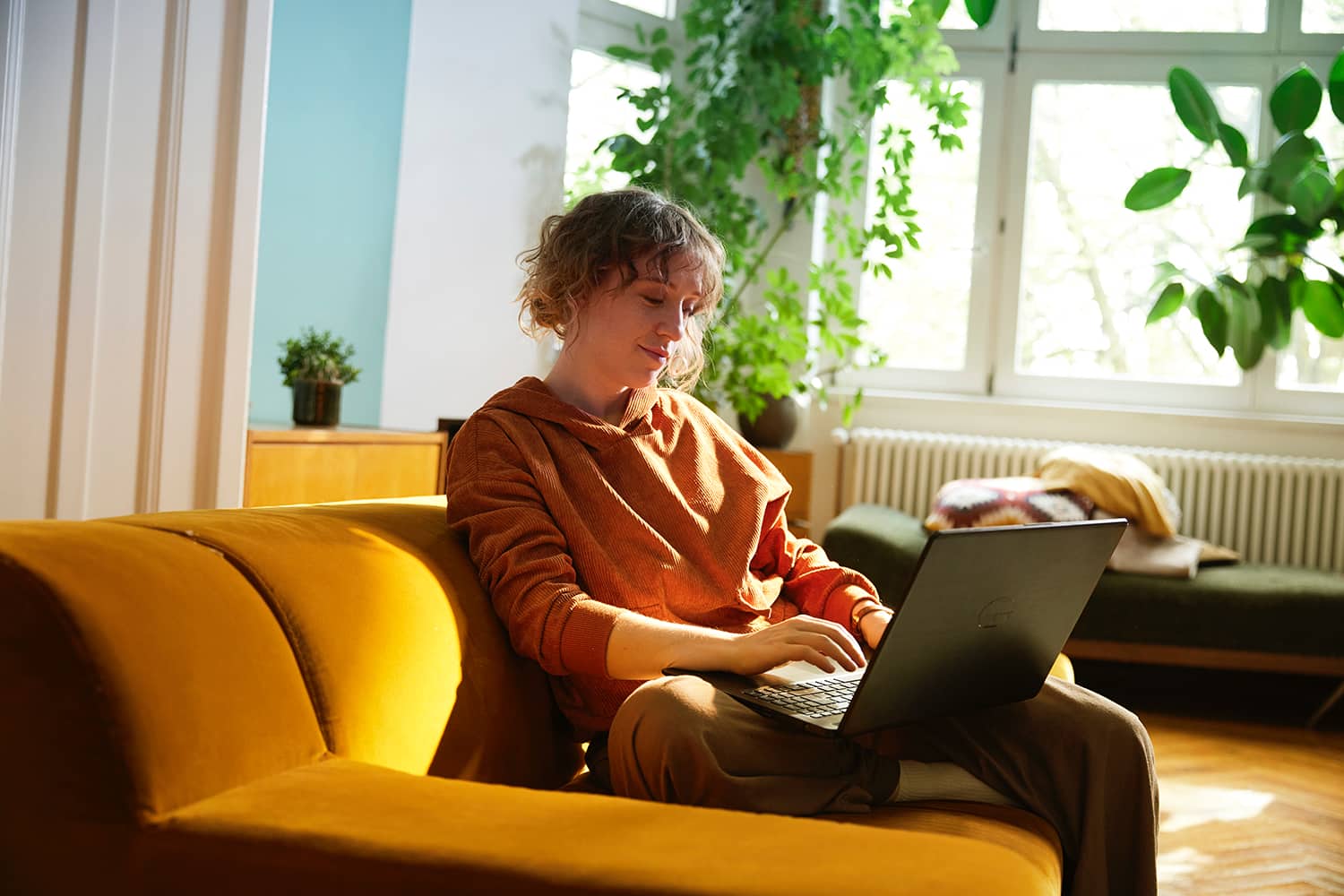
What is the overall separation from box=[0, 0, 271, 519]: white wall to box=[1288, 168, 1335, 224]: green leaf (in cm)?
333

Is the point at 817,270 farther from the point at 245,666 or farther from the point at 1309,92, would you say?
the point at 245,666

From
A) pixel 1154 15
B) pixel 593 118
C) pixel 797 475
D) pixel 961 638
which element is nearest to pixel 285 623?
pixel 961 638

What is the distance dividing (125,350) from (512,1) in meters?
2.21

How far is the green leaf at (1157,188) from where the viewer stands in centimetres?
430

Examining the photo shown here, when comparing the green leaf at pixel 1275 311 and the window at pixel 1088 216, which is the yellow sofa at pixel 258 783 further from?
the window at pixel 1088 216

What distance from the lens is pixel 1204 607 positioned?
3.52 metres

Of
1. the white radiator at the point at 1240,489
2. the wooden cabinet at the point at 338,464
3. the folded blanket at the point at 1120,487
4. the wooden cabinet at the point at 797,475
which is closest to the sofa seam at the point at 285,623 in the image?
the wooden cabinet at the point at 338,464

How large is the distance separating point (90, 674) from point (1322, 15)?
485cm

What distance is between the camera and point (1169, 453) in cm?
419

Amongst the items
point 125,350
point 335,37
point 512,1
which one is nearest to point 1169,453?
point 512,1

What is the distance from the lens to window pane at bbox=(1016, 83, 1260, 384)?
4488 mm

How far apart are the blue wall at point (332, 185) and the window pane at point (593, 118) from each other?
845mm

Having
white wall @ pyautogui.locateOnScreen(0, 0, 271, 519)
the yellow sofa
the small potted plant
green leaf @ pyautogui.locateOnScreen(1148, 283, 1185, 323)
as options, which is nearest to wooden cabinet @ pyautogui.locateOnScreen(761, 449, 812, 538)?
green leaf @ pyautogui.locateOnScreen(1148, 283, 1185, 323)

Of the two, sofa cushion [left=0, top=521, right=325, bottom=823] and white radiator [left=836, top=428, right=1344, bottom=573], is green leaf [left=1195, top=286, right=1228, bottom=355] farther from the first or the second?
sofa cushion [left=0, top=521, right=325, bottom=823]
